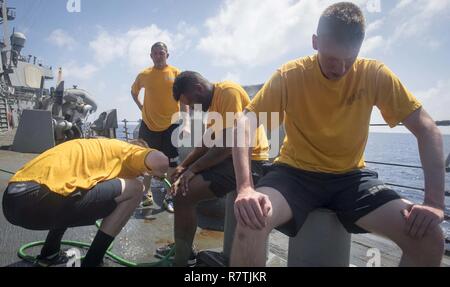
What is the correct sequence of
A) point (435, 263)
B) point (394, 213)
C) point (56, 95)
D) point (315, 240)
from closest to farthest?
point (435, 263) < point (394, 213) < point (315, 240) < point (56, 95)

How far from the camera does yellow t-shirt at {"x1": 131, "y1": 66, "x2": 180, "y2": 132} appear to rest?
4.17 meters

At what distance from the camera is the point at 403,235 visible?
150 cm

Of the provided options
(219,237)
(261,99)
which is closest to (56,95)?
(219,237)

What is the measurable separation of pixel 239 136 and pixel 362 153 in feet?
2.71

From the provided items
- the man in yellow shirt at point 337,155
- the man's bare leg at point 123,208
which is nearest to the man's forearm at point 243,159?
the man in yellow shirt at point 337,155

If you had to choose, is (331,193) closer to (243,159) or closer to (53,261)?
(243,159)

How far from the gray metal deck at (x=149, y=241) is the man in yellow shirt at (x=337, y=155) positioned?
1091 mm

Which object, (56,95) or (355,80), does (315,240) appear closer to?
(355,80)

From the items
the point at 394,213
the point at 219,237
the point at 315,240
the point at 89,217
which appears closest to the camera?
the point at 394,213

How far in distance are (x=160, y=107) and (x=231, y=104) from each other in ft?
6.46

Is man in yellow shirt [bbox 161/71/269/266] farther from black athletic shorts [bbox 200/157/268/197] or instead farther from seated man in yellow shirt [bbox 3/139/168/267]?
seated man in yellow shirt [bbox 3/139/168/267]

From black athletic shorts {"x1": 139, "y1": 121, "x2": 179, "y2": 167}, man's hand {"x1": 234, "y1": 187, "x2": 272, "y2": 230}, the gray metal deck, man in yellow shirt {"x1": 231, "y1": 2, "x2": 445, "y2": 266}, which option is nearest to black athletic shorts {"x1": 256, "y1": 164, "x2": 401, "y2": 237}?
man in yellow shirt {"x1": 231, "y1": 2, "x2": 445, "y2": 266}

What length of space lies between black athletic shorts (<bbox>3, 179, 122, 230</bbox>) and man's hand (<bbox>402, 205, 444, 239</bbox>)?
1.90m
